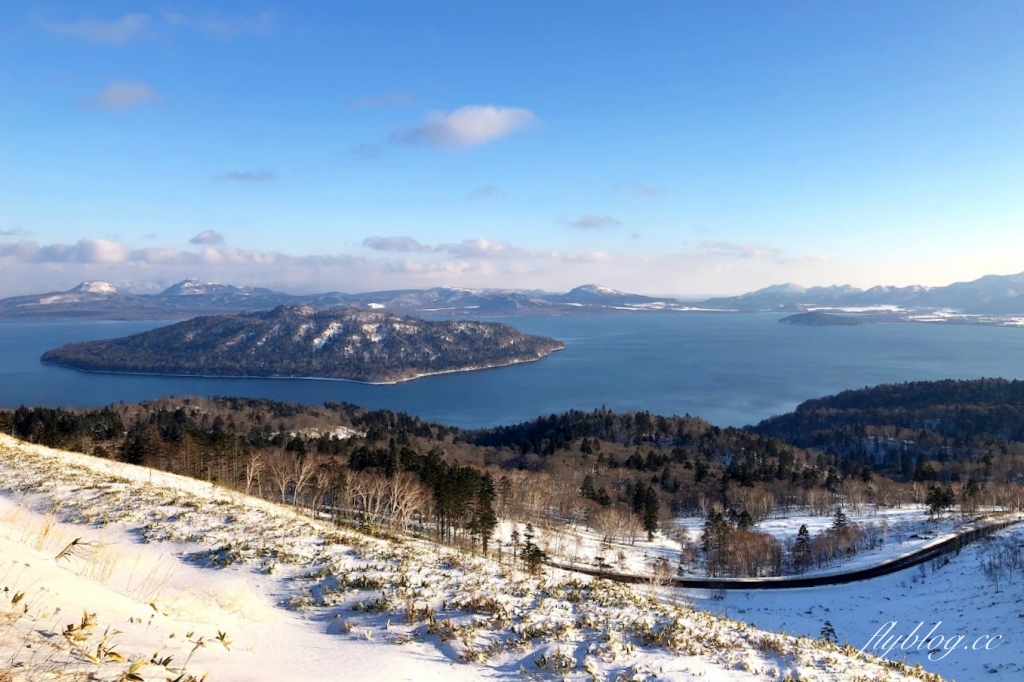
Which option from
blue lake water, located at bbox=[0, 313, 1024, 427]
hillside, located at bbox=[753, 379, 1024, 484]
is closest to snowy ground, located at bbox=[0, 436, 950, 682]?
hillside, located at bbox=[753, 379, 1024, 484]

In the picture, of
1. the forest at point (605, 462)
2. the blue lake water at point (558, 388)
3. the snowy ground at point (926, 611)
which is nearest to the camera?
the snowy ground at point (926, 611)

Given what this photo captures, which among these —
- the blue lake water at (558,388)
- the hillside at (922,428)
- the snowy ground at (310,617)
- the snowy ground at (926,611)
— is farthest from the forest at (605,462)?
the blue lake water at (558,388)

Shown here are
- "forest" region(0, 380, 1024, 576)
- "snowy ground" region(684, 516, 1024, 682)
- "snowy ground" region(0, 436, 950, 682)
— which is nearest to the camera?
"snowy ground" region(0, 436, 950, 682)

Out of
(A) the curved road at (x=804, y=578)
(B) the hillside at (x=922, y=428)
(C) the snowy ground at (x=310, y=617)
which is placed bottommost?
(B) the hillside at (x=922, y=428)

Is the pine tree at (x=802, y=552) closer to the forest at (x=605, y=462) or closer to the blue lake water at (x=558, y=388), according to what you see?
the forest at (x=605, y=462)

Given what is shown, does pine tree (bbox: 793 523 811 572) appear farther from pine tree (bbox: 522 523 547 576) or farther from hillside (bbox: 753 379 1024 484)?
hillside (bbox: 753 379 1024 484)

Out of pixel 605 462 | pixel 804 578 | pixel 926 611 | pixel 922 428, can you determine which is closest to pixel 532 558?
pixel 926 611

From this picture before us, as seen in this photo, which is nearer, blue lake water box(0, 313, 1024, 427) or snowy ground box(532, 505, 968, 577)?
snowy ground box(532, 505, 968, 577)

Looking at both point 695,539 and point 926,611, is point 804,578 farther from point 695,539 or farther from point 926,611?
point 695,539

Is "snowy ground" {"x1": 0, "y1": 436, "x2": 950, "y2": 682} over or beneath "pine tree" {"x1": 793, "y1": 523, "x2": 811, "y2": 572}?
over

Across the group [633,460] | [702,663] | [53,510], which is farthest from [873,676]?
[633,460]
